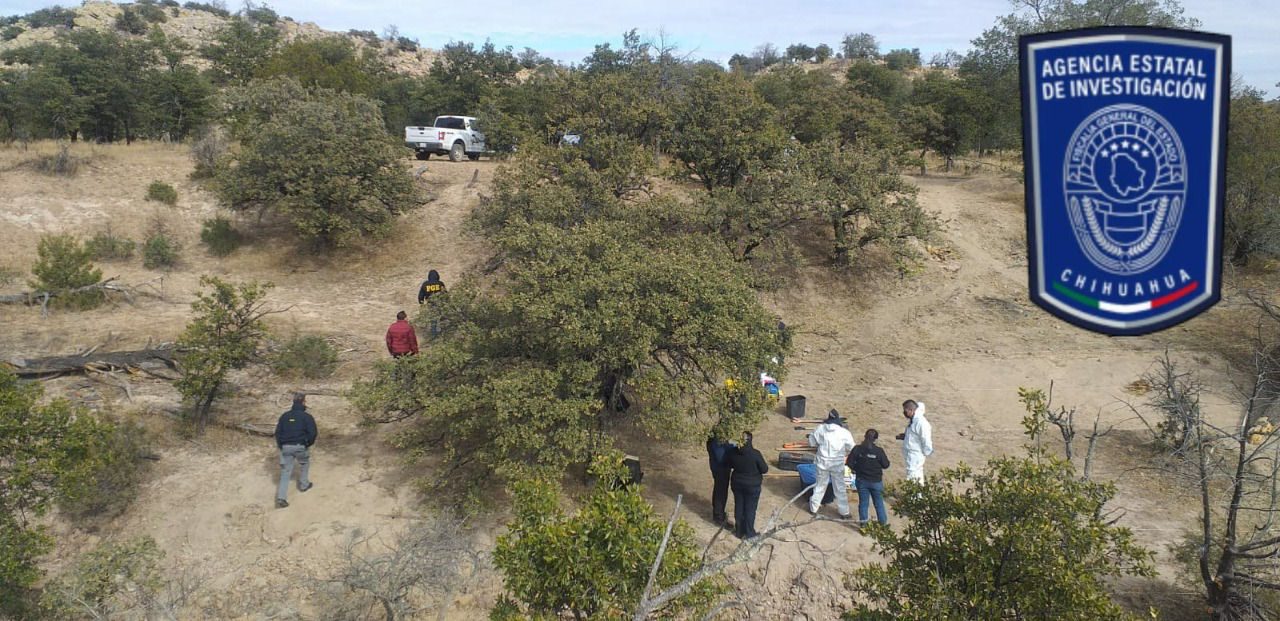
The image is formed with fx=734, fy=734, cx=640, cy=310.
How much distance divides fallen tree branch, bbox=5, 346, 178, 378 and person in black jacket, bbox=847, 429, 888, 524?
9366 mm

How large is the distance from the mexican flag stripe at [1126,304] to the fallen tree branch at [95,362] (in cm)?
Answer: 1133

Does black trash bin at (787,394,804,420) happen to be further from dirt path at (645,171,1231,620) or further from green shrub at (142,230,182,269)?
green shrub at (142,230,182,269)

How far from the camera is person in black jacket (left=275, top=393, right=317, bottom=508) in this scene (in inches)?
312

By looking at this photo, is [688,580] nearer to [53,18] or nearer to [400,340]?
[400,340]

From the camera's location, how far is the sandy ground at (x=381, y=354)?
7527 mm

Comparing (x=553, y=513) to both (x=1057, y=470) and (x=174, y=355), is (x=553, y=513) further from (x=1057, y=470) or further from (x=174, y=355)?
(x=174, y=355)

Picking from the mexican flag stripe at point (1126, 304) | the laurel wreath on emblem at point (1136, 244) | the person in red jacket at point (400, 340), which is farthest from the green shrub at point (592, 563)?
the person in red jacket at point (400, 340)

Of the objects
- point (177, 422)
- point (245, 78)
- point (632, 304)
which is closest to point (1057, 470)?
point (632, 304)

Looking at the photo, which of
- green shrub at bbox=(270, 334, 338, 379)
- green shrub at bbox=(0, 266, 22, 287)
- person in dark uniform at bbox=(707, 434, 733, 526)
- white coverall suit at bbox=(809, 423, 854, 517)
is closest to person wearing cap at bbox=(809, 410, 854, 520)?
white coverall suit at bbox=(809, 423, 854, 517)

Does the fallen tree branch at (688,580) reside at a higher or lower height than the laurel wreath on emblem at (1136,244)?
lower

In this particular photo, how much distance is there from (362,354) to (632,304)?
260 inches

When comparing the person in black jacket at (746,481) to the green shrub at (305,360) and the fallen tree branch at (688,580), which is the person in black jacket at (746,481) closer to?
the fallen tree branch at (688,580)

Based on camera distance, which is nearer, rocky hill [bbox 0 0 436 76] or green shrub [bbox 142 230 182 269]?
green shrub [bbox 142 230 182 269]

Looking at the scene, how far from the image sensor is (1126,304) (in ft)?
8.19
